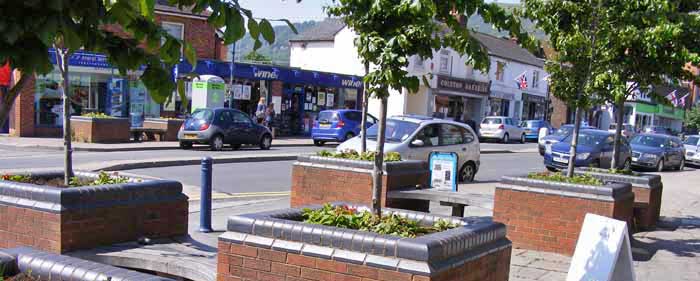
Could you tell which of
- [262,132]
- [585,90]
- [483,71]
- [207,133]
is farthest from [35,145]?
[483,71]

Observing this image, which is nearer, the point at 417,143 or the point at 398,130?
the point at 417,143

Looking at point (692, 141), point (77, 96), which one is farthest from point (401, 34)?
point (692, 141)

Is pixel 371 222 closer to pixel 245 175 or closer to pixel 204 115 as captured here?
pixel 245 175

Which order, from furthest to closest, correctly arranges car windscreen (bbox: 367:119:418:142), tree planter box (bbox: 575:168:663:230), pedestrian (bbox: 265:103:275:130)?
pedestrian (bbox: 265:103:275:130) < car windscreen (bbox: 367:119:418:142) < tree planter box (bbox: 575:168:663:230)

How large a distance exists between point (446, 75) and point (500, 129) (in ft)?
26.3

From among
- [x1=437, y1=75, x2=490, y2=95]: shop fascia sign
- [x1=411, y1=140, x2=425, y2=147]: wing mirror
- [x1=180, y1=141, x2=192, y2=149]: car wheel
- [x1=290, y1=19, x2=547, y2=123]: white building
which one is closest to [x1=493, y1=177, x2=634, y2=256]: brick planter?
[x1=411, y1=140, x2=425, y2=147]: wing mirror

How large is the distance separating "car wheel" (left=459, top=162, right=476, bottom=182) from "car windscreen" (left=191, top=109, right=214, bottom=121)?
1016 centimetres

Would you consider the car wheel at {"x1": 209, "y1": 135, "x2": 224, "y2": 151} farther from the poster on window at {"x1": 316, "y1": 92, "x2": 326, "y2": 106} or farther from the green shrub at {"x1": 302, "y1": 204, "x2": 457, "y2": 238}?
the green shrub at {"x1": 302, "y1": 204, "x2": 457, "y2": 238}

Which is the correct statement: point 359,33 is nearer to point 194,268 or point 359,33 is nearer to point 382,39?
point 382,39

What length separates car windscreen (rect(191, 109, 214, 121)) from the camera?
2269cm

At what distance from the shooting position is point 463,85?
1861 inches

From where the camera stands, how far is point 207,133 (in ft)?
73.2

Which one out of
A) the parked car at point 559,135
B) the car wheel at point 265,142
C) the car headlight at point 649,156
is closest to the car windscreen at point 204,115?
the car wheel at point 265,142

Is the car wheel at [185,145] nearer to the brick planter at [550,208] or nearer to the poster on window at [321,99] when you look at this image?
the poster on window at [321,99]
